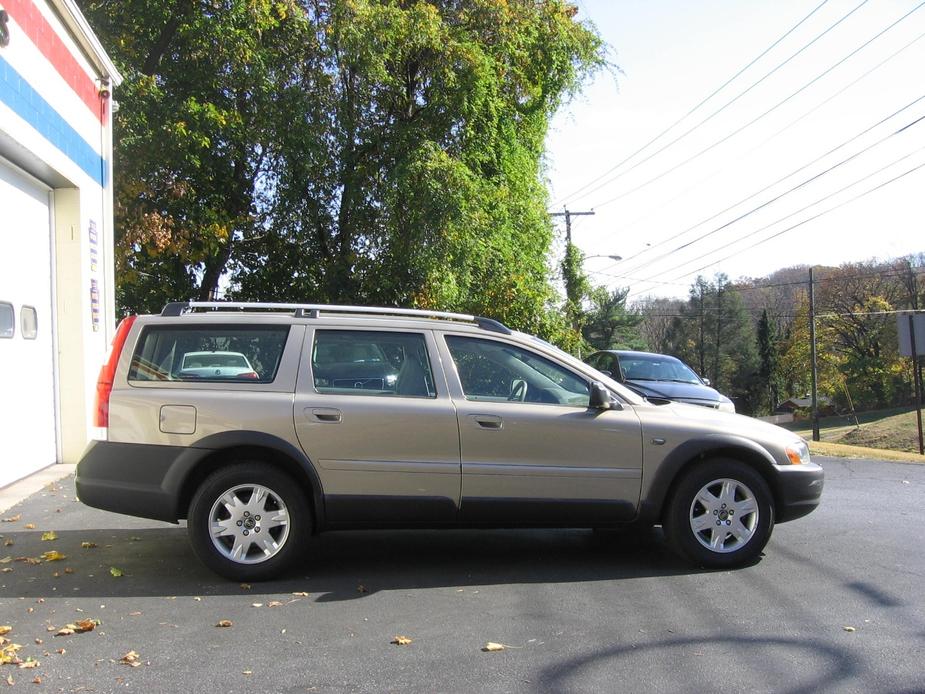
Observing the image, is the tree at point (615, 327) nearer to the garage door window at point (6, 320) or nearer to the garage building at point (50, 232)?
the garage building at point (50, 232)

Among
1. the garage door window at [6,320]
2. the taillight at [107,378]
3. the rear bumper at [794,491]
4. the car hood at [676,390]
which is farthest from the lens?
the car hood at [676,390]

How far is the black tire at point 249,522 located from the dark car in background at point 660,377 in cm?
828

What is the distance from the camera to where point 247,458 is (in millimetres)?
5379

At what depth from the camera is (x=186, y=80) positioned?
1541 centimetres

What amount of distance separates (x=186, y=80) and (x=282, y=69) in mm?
1929

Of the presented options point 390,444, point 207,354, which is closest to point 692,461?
point 390,444

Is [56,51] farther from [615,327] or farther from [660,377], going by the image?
[615,327]

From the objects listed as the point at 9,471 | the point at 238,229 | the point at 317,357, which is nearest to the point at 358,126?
the point at 238,229

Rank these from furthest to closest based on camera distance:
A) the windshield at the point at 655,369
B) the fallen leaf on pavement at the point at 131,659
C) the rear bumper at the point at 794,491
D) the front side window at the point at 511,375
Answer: the windshield at the point at 655,369, the rear bumper at the point at 794,491, the front side window at the point at 511,375, the fallen leaf on pavement at the point at 131,659

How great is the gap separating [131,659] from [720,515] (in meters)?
3.75

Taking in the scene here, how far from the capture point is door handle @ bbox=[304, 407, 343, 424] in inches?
210

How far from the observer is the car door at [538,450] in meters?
5.45

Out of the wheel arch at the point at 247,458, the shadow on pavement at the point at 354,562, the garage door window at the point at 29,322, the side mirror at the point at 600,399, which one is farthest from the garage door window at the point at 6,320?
the side mirror at the point at 600,399

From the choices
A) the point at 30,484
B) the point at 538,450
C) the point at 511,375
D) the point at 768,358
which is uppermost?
the point at 511,375
